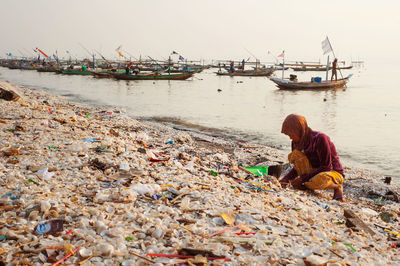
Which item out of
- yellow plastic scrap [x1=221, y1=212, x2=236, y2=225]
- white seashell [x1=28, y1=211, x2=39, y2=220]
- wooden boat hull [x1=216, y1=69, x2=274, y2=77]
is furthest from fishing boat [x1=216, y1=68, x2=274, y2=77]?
white seashell [x1=28, y1=211, x2=39, y2=220]

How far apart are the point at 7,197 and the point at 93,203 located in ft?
2.16

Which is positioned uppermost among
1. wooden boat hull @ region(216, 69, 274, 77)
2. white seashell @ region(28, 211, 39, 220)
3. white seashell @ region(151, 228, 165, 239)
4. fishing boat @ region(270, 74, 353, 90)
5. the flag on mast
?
the flag on mast

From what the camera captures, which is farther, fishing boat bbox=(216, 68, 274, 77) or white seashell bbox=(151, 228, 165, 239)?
fishing boat bbox=(216, 68, 274, 77)

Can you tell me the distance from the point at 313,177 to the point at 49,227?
2.97m

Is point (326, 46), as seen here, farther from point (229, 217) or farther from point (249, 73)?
point (249, 73)

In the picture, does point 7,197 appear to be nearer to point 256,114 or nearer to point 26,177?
point 26,177

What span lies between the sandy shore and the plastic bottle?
35 mm

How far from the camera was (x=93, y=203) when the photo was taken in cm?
248

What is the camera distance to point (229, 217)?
A: 7.95 ft

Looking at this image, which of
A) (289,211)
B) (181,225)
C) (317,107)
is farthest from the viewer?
(317,107)

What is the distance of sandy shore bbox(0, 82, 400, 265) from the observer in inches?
74.4

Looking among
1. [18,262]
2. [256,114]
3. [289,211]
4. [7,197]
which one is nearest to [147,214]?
[18,262]

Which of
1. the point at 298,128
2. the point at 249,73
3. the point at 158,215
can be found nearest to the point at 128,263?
the point at 158,215

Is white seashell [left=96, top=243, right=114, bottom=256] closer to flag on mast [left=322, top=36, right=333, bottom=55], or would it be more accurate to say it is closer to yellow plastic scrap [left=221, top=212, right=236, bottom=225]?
yellow plastic scrap [left=221, top=212, right=236, bottom=225]
